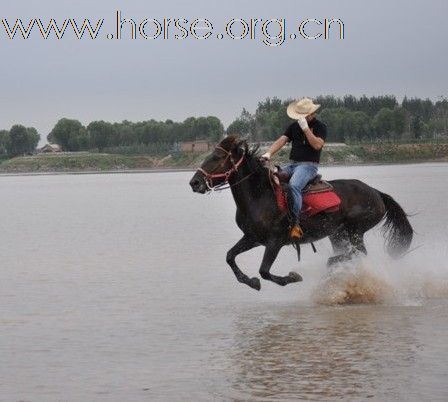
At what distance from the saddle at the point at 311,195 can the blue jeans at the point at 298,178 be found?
0.26 feet

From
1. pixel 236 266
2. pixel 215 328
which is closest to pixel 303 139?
pixel 236 266

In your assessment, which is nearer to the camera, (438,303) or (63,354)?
(63,354)

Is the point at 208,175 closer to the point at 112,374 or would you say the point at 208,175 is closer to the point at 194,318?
the point at 194,318

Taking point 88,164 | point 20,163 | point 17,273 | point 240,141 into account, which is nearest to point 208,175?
point 240,141

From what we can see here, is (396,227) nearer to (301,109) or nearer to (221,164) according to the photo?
(301,109)

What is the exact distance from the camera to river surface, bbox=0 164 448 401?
28.9ft

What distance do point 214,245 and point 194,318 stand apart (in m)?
11.4

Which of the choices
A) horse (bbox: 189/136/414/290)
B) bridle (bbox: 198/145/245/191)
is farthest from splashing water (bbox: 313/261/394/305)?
bridle (bbox: 198/145/245/191)

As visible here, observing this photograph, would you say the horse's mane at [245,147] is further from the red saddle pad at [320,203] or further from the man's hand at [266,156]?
the red saddle pad at [320,203]

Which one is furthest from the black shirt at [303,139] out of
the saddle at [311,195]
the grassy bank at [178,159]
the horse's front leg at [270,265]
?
the grassy bank at [178,159]

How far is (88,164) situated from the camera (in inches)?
7219

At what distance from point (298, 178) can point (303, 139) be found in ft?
1.74

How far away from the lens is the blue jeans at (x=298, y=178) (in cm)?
1353

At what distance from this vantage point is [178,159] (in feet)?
574
